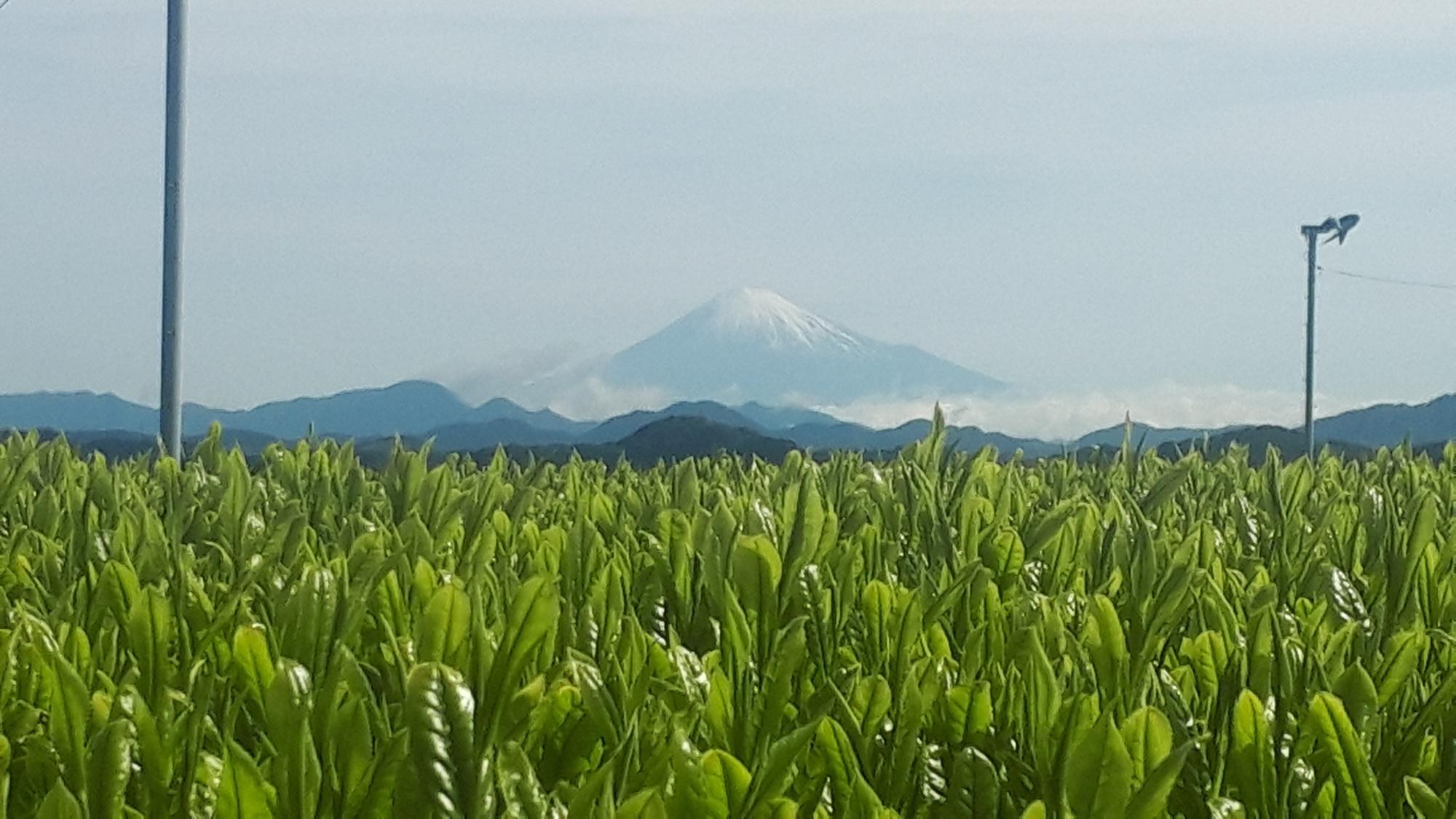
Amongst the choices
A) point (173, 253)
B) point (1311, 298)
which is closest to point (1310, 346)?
point (1311, 298)

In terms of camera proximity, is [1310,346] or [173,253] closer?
[173,253]

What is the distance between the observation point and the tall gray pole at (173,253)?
1085 cm

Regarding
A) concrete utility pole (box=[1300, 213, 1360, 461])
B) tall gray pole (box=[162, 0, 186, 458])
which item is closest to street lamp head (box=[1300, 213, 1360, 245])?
concrete utility pole (box=[1300, 213, 1360, 461])

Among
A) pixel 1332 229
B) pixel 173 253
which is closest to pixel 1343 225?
pixel 1332 229

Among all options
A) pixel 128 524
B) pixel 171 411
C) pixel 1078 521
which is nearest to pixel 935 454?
pixel 1078 521

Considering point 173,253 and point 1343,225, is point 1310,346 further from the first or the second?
point 173,253

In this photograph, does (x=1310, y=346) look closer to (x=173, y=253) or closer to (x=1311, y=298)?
(x=1311, y=298)

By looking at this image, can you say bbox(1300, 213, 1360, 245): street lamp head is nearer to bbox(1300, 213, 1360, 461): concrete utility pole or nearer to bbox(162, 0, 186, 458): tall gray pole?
bbox(1300, 213, 1360, 461): concrete utility pole

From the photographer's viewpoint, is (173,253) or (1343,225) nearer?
(173,253)

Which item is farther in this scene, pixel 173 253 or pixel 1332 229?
pixel 1332 229

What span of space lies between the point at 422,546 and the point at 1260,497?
238 centimetres

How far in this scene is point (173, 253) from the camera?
35.8 feet

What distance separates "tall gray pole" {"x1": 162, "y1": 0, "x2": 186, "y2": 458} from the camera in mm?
10852

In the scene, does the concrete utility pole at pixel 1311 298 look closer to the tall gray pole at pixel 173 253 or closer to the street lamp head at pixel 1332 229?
the street lamp head at pixel 1332 229
